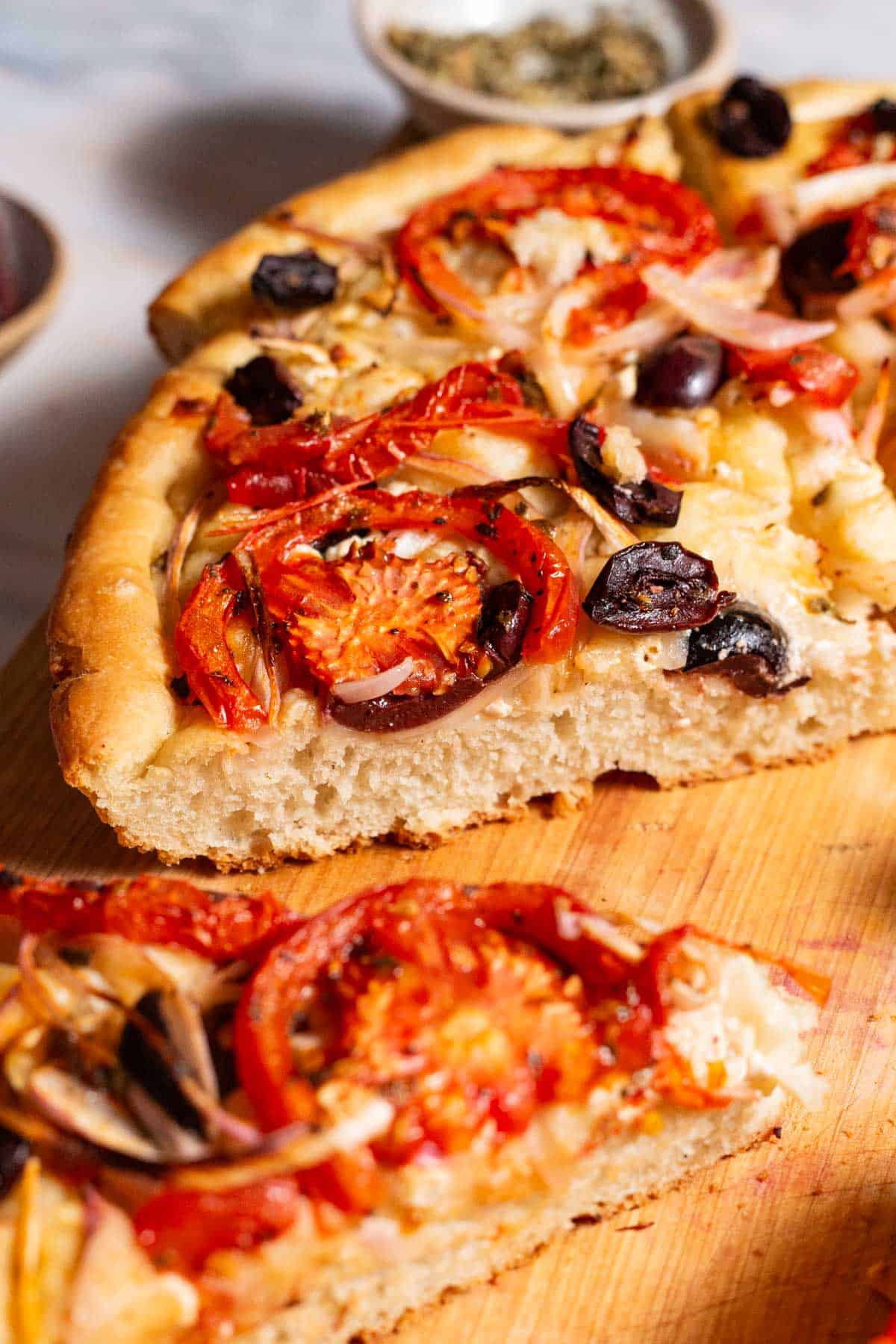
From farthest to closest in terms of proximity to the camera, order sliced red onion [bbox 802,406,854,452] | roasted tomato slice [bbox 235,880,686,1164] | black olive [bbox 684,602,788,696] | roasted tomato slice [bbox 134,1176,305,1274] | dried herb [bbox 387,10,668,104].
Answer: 1. dried herb [bbox 387,10,668,104]
2. sliced red onion [bbox 802,406,854,452]
3. black olive [bbox 684,602,788,696]
4. roasted tomato slice [bbox 235,880,686,1164]
5. roasted tomato slice [bbox 134,1176,305,1274]

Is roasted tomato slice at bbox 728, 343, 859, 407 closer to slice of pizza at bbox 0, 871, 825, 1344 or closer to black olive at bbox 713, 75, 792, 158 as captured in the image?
black olive at bbox 713, 75, 792, 158

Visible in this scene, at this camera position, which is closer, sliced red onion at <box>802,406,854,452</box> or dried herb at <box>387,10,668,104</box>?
sliced red onion at <box>802,406,854,452</box>

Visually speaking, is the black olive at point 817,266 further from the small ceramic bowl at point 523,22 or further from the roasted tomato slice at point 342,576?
the roasted tomato slice at point 342,576

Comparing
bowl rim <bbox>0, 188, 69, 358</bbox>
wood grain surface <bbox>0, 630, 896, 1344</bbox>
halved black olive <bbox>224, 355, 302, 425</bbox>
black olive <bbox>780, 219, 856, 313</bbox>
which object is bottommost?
wood grain surface <bbox>0, 630, 896, 1344</bbox>

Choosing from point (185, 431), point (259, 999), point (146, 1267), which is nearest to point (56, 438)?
point (185, 431)

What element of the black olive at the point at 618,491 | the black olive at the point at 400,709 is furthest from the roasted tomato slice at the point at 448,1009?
the black olive at the point at 618,491

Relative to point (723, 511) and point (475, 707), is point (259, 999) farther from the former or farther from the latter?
point (723, 511)

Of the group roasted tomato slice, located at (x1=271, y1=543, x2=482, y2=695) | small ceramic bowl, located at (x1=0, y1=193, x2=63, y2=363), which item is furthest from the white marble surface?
roasted tomato slice, located at (x1=271, y1=543, x2=482, y2=695)
